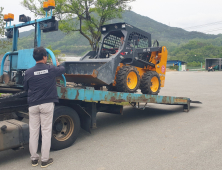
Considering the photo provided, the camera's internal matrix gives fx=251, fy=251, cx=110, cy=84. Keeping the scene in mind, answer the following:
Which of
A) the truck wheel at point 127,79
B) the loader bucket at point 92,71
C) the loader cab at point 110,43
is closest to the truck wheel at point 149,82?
the truck wheel at point 127,79

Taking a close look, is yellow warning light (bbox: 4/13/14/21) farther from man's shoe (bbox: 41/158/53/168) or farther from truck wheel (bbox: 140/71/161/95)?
truck wheel (bbox: 140/71/161/95)

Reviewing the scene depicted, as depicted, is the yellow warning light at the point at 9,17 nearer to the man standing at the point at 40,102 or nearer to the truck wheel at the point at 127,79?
the man standing at the point at 40,102

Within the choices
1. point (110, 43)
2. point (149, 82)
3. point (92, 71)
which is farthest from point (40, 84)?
point (110, 43)

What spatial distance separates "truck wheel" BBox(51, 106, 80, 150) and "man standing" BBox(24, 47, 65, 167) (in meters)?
0.59

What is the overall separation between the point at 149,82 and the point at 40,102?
15.9ft

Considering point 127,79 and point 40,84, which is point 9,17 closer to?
point 40,84

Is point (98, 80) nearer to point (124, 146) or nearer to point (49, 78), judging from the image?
point (124, 146)

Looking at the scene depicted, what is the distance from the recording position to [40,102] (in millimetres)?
4172

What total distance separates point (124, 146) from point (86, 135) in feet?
4.11

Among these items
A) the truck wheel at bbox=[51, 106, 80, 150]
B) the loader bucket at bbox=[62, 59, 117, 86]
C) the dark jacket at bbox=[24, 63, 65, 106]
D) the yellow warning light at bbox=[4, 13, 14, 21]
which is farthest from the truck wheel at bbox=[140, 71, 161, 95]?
the dark jacket at bbox=[24, 63, 65, 106]

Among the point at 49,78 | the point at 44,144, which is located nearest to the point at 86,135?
the point at 44,144

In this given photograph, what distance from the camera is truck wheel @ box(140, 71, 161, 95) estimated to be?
8312 mm

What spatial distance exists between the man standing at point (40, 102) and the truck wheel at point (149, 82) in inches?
179

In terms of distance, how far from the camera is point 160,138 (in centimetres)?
Result: 572
